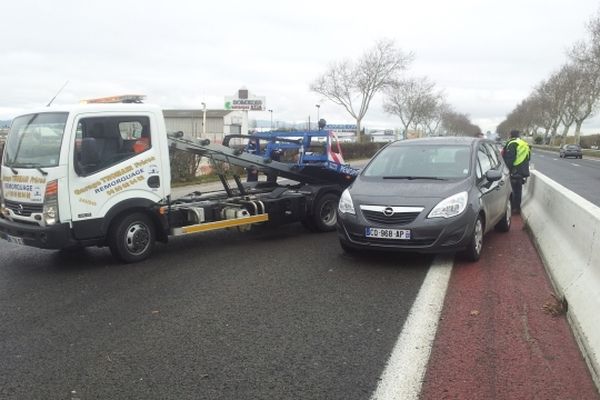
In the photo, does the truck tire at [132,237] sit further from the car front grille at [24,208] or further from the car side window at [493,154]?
Result: the car side window at [493,154]

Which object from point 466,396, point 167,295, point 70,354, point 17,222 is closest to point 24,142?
point 17,222

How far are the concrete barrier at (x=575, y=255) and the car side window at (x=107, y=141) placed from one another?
16.5 feet

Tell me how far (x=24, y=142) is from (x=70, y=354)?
11.5ft

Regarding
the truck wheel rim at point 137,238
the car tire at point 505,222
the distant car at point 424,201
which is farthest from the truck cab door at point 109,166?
the car tire at point 505,222

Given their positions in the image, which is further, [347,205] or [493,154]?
[493,154]

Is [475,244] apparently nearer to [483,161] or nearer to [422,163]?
[422,163]

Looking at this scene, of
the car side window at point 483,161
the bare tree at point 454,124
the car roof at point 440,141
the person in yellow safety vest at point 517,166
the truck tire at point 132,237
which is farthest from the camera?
the bare tree at point 454,124

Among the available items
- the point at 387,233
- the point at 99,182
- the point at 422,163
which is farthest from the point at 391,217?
the point at 99,182

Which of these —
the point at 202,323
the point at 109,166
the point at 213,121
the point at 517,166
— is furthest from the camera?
the point at 213,121

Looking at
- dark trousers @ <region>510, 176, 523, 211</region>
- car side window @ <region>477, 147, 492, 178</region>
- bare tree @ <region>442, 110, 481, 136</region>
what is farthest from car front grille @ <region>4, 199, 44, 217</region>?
bare tree @ <region>442, 110, 481, 136</region>

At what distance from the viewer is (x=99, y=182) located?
6.40 m

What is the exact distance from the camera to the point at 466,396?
3.34 metres

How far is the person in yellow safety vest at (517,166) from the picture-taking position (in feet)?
35.1

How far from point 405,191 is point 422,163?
1.03 metres
